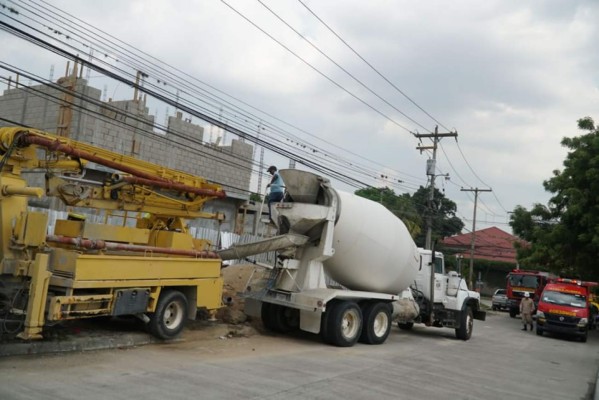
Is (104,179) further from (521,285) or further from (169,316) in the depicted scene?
(521,285)

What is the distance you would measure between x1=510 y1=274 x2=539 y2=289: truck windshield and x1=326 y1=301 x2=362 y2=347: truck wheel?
75.3ft

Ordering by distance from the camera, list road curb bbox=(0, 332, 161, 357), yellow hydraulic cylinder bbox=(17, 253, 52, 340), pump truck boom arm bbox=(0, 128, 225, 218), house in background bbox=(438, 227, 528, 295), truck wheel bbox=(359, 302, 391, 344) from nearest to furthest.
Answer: yellow hydraulic cylinder bbox=(17, 253, 52, 340) → road curb bbox=(0, 332, 161, 357) → pump truck boom arm bbox=(0, 128, 225, 218) → truck wheel bbox=(359, 302, 391, 344) → house in background bbox=(438, 227, 528, 295)

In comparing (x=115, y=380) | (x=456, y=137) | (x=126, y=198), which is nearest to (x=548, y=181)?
(x=456, y=137)

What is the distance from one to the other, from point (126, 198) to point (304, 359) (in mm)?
4634

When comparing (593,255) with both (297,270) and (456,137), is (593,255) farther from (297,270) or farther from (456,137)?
(297,270)

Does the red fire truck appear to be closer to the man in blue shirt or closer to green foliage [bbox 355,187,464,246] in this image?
green foliage [bbox 355,187,464,246]

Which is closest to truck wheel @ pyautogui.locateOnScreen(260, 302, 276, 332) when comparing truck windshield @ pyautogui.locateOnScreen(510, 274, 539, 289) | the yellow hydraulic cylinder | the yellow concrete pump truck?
the yellow concrete pump truck

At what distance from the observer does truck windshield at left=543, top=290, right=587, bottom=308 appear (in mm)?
20891

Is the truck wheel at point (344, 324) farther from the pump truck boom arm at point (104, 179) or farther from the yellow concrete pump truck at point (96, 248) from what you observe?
the pump truck boom arm at point (104, 179)

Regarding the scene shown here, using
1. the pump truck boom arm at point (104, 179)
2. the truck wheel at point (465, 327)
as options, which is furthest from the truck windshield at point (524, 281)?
the pump truck boom arm at point (104, 179)

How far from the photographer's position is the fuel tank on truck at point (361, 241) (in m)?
12.7

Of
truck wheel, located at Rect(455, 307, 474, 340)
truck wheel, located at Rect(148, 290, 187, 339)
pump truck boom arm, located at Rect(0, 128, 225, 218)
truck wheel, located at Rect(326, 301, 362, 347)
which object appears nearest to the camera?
pump truck boom arm, located at Rect(0, 128, 225, 218)

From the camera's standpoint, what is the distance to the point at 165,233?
1115 cm

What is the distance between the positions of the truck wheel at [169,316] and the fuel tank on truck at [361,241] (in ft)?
12.7
